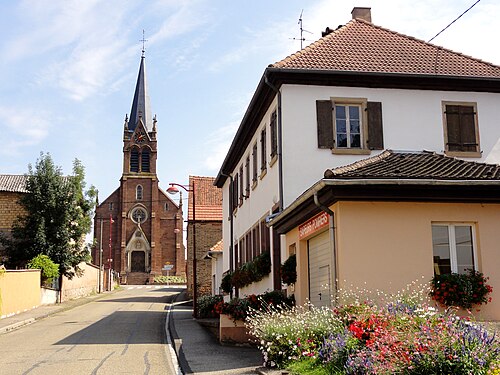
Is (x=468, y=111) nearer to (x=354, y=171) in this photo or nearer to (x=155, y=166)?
(x=354, y=171)

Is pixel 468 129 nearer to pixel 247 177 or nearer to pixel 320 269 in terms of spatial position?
pixel 320 269

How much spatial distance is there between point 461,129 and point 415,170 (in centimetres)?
638

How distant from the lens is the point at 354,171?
13094 mm

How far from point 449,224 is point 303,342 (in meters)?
3.94

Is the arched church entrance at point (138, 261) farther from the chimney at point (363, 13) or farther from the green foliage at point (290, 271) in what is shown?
the green foliage at point (290, 271)

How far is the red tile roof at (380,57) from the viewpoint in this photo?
18.8 m

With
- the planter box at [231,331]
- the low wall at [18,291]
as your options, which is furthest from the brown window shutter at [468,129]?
the low wall at [18,291]

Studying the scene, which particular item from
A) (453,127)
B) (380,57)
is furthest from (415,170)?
(380,57)

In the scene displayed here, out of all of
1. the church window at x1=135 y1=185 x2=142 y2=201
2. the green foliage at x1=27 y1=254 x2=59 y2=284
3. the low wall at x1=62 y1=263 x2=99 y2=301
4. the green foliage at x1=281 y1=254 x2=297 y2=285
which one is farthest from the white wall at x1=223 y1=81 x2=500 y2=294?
the church window at x1=135 y1=185 x2=142 y2=201

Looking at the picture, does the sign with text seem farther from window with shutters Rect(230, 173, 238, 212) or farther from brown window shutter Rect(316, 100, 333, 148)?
window with shutters Rect(230, 173, 238, 212)

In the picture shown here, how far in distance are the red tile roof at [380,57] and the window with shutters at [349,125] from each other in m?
0.97

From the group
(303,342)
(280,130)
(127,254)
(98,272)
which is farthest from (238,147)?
(127,254)

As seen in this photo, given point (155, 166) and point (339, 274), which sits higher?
point (155, 166)

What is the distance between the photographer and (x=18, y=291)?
31766 mm
